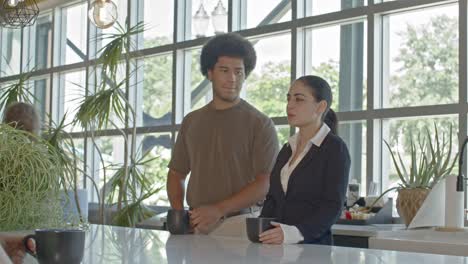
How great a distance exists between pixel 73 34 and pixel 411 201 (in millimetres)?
6192

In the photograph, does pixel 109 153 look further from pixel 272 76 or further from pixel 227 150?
pixel 227 150

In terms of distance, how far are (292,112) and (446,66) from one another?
9.03 ft

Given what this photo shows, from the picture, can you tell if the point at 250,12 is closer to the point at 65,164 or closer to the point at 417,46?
the point at 417,46

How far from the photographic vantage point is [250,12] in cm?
669

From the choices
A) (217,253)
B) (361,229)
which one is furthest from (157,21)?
(217,253)

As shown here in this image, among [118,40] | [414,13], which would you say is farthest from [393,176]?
[118,40]

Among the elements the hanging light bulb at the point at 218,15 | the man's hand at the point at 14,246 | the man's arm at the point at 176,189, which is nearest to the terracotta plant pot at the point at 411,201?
the man's arm at the point at 176,189

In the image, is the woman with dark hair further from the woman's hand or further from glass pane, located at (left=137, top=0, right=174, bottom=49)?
glass pane, located at (left=137, top=0, right=174, bottom=49)

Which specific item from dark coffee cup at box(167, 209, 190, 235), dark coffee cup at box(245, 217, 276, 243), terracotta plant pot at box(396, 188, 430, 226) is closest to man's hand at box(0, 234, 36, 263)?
dark coffee cup at box(245, 217, 276, 243)

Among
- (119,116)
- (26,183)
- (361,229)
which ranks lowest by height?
(361,229)

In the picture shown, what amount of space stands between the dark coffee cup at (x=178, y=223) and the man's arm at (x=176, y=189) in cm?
66

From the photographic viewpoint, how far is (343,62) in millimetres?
5766

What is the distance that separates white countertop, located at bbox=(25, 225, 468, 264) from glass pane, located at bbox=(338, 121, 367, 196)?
3734 mm

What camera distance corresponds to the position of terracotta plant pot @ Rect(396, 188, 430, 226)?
355 centimetres
